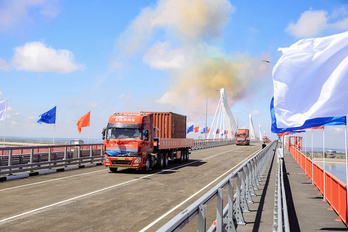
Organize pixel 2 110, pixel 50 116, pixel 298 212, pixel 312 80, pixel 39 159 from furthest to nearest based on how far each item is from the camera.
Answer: pixel 50 116 → pixel 2 110 → pixel 39 159 → pixel 298 212 → pixel 312 80

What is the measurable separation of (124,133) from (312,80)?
12824 mm

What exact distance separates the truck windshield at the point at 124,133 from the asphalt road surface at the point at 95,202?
2438 mm

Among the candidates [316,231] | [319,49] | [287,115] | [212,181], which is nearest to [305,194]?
[212,181]

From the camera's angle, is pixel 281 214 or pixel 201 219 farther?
pixel 281 214

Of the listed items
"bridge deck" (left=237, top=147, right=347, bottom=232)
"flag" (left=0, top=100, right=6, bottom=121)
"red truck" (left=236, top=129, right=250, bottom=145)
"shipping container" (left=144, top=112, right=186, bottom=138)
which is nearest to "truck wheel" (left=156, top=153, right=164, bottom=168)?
"shipping container" (left=144, top=112, right=186, bottom=138)

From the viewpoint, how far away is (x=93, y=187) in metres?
13.1

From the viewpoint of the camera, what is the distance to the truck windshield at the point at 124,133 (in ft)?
58.1

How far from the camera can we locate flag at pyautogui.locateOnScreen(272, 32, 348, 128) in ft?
19.1

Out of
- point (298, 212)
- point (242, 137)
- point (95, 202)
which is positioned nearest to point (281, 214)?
point (298, 212)

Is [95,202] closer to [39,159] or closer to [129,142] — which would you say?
[129,142]

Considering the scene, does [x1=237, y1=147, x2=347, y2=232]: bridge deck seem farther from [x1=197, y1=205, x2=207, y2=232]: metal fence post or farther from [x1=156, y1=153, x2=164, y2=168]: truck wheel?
[x1=156, y1=153, x2=164, y2=168]: truck wheel

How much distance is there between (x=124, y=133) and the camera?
58.3 feet

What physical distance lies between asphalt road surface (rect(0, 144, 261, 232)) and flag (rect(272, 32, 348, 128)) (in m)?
3.63

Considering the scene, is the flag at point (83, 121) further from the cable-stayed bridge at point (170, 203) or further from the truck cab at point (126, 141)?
the cable-stayed bridge at point (170, 203)
